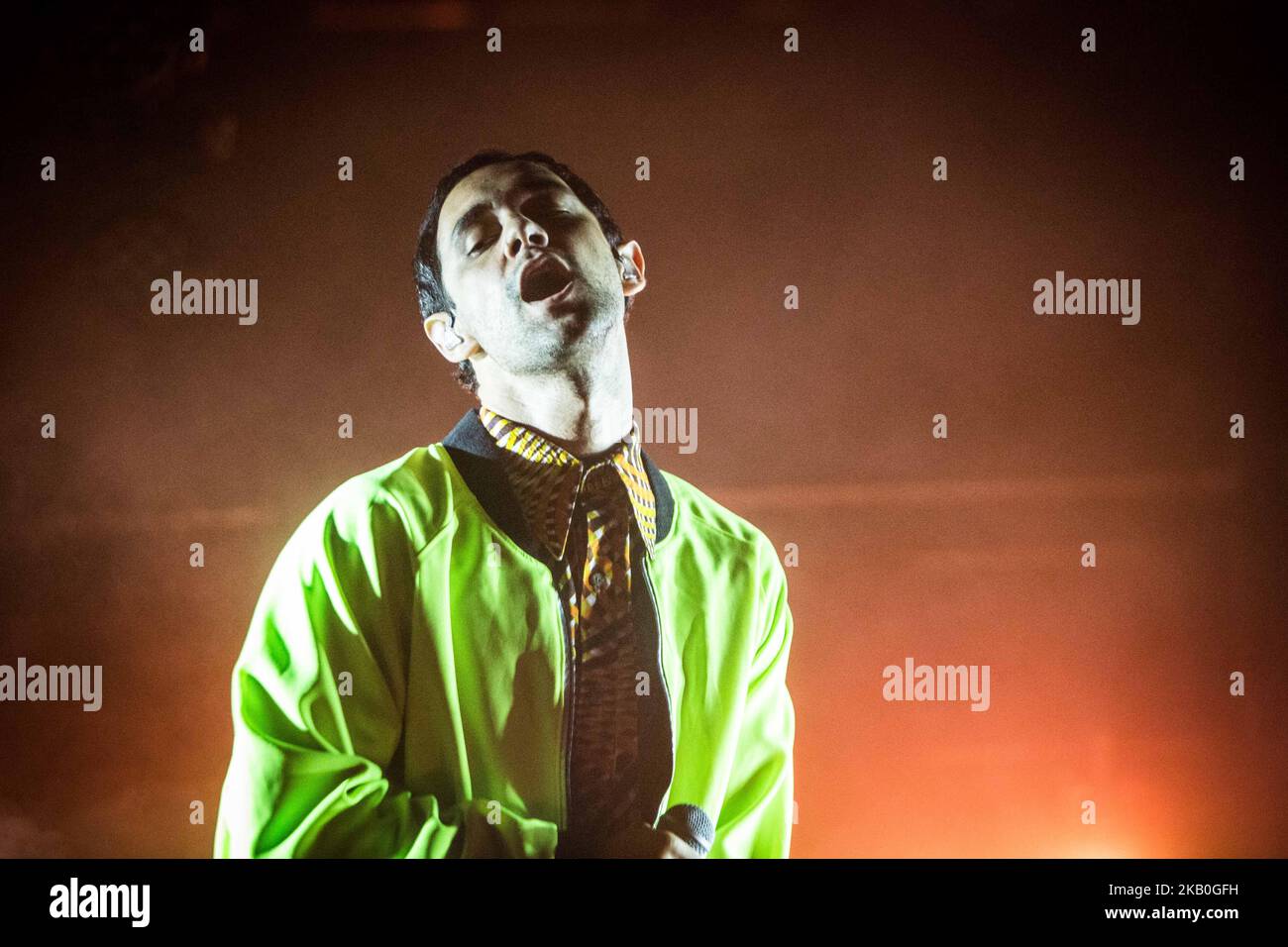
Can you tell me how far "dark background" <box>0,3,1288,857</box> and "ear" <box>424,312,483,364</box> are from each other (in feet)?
0.20

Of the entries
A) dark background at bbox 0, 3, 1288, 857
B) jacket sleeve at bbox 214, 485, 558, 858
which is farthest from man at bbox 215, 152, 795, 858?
dark background at bbox 0, 3, 1288, 857

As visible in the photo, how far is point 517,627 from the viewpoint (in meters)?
2.25

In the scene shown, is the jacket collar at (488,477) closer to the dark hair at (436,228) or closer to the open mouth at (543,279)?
the dark hair at (436,228)

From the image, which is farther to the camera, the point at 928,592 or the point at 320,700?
the point at 928,592

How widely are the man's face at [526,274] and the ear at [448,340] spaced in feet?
0.05

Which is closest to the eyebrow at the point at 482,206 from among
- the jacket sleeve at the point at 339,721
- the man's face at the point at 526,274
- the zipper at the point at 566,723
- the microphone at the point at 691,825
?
the man's face at the point at 526,274

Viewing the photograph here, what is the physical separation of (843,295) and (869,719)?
38.9 inches

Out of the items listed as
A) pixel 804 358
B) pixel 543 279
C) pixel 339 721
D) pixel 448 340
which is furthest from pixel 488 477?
pixel 804 358

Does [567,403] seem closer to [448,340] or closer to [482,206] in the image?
[448,340]

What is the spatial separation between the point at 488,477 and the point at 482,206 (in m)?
0.60

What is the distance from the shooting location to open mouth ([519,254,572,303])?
231 cm
